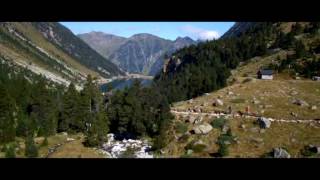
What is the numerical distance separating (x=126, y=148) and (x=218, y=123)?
34.3ft

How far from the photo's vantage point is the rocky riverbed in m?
40.9

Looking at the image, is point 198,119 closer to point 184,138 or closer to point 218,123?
point 218,123

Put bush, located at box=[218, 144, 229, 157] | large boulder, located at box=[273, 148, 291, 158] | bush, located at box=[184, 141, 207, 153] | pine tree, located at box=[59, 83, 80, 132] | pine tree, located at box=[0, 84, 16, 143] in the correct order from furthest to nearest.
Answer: pine tree, located at box=[59, 83, 80, 132], pine tree, located at box=[0, 84, 16, 143], bush, located at box=[184, 141, 207, 153], bush, located at box=[218, 144, 229, 157], large boulder, located at box=[273, 148, 291, 158]

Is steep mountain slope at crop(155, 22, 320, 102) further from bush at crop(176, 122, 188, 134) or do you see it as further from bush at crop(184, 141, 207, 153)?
bush at crop(184, 141, 207, 153)

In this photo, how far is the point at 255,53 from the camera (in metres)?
93.4

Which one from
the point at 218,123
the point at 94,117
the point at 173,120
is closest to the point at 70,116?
the point at 94,117

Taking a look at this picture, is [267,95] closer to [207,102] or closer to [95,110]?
[207,102]

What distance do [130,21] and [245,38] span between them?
98.3 m

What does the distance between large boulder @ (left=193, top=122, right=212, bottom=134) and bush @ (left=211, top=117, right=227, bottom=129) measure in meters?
0.75

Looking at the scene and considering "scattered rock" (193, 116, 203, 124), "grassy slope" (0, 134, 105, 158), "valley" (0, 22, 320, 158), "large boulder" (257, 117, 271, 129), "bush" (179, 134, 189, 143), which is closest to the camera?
"grassy slope" (0, 134, 105, 158)

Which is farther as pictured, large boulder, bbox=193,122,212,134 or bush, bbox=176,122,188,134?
bush, bbox=176,122,188,134

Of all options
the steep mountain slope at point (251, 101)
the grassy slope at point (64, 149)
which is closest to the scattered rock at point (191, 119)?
the steep mountain slope at point (251, 101)

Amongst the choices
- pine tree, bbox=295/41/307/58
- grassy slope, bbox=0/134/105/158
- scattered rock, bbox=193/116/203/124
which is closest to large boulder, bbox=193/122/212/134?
scattered rock, bbox=193/116/203/124
